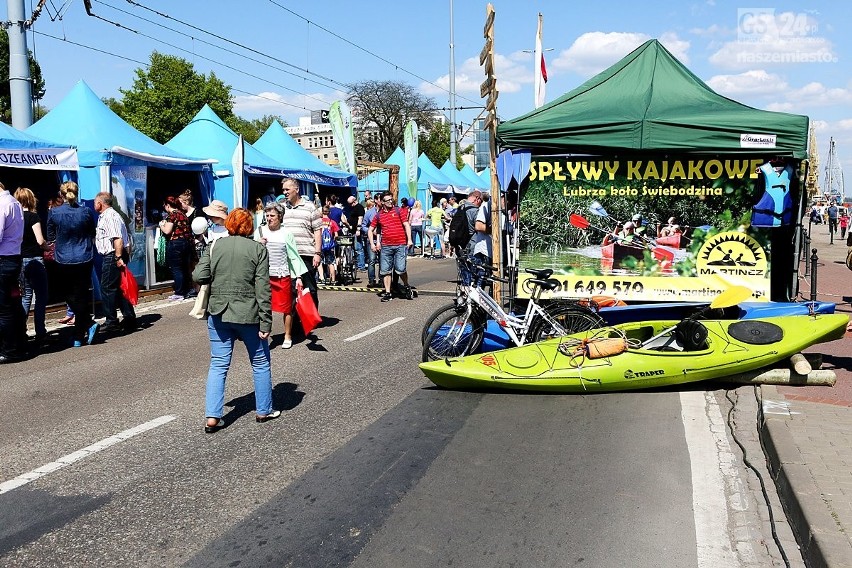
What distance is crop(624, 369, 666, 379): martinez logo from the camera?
259 inches

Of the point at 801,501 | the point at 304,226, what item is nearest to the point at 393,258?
the point at 304,226

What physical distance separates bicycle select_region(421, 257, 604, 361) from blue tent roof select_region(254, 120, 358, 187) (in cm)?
1408

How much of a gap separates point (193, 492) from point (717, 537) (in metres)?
2.99

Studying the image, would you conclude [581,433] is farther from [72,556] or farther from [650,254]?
[650,254]

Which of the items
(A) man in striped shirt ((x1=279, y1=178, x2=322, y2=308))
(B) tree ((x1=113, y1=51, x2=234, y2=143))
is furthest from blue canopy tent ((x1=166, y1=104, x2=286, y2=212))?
(B) tree ((x1=113, y1=51, x2=234, y2=143))

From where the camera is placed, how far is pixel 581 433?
5.71 meters

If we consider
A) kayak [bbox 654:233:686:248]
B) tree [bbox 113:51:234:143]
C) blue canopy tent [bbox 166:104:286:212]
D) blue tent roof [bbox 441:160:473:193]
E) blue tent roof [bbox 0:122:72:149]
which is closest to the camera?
kayak [bbox 654:233:686:248]

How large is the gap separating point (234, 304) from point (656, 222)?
221 inches

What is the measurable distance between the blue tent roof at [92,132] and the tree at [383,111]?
55201 mm

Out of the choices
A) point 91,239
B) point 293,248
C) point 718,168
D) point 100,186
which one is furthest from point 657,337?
point 100,186

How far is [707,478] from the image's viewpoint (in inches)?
189

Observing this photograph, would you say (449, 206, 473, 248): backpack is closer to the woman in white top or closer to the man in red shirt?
the man in red shirt

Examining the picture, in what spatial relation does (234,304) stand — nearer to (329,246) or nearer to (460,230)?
(460,230)

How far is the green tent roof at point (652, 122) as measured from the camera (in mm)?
8422
